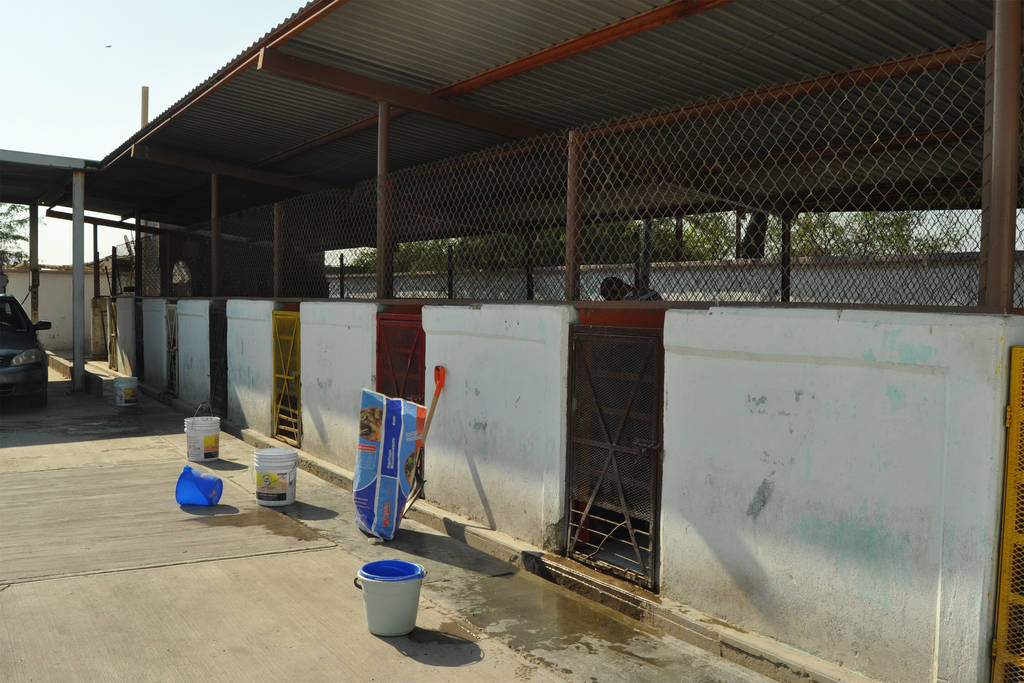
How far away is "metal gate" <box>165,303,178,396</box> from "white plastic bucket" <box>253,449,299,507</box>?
806 centimetres

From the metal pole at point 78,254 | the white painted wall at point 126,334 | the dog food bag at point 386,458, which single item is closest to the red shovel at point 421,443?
the dog food bag at point 386,458

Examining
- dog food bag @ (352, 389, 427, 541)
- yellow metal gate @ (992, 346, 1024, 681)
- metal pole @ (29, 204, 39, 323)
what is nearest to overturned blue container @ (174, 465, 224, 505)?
dog food bag @ (352, 389, 427, 541)

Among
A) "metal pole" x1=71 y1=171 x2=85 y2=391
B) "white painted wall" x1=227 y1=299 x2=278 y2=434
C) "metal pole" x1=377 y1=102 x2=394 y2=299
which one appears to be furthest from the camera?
"metal pole" x1=71 y1=171 x2=85 y2=391

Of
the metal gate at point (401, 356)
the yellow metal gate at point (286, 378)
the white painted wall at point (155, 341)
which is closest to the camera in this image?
the metal gate at point (401, 356)

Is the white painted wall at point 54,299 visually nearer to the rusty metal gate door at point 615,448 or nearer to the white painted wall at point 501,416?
the white painted wall at point 501,416

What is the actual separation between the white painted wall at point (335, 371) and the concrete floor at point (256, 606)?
1.15 meters

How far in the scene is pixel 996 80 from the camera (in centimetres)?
355

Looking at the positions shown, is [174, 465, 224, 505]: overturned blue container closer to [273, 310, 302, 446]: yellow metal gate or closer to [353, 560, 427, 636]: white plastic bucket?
[273, 310, 302, 446]: yellow metal gate

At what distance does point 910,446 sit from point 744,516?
1016mm

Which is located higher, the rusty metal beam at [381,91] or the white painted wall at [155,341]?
the rusty metal beam at [381,91]

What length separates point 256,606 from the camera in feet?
15.4

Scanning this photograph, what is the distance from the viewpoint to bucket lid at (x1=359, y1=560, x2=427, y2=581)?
14.1ft

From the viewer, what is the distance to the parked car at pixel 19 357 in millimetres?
12312

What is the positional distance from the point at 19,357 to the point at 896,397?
509 inches
